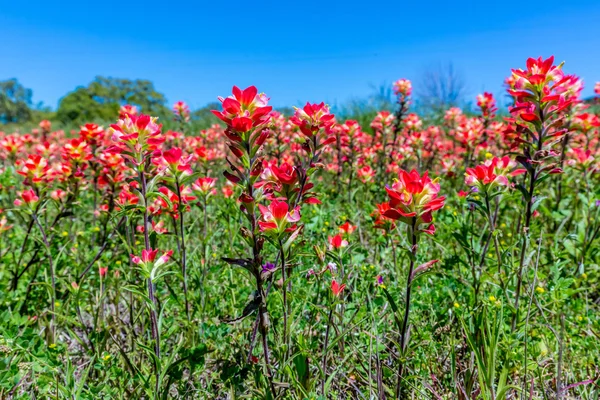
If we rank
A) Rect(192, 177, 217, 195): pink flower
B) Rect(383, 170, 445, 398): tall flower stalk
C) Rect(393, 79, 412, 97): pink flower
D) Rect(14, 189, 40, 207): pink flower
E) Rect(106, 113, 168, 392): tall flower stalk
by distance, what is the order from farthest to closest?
Rect(393, 79, 412, 97): pink flower → Rect(192, 177, 217, 195): pink flower → Rect(14, 189, 40, 207): pink flower → Rect(106, 113, 168, 392): tall flower stalk → Rect(383, 170, 445, 398): tall flower stalk

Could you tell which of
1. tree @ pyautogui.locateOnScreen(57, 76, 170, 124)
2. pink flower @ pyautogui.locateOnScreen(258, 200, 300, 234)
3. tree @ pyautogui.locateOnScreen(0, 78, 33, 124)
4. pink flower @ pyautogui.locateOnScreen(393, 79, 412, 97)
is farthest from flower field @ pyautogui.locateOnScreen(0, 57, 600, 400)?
tree @ pyautogui.locateOnScreen(0, 78, 33, 124)

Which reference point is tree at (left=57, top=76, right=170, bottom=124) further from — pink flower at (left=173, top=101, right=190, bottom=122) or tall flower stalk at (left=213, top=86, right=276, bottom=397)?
tall flower stalk at (left=213, top=86, right=276, bottom=397)

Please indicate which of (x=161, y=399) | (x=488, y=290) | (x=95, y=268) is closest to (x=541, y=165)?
(x=488, y=290)

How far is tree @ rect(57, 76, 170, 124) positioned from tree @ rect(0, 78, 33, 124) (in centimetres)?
1488

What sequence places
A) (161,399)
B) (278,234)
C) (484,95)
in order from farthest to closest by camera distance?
(484,95)
(161,399)
(278,234)

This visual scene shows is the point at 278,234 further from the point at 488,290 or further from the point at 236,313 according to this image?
the point at 488,290

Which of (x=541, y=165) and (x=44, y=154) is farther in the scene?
(x=44, y=154)

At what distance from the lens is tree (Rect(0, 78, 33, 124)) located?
168 ft

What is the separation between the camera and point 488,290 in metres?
2.40

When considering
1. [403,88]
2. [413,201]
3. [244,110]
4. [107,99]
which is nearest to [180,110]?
[403,88]

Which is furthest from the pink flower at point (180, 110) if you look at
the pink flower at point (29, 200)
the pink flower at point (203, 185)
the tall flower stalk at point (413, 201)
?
the tall flower stalk at point (413, 201)

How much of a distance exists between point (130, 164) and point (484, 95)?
3.97 m

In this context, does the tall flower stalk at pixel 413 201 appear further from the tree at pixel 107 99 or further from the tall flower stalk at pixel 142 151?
the tree at pixel 107 99

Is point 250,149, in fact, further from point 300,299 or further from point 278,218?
point 300,299
